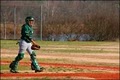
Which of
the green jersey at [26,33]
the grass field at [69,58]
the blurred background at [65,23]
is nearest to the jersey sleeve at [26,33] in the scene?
the green jersey at [26,33]

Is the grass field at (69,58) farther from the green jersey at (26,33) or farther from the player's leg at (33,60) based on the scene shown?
the green jersey at (26,33)

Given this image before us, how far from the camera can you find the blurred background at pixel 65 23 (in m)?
51.5

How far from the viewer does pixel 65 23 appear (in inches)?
2064

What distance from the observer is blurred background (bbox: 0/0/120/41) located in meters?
51.5

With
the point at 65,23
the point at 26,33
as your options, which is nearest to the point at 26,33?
the point at 26,33

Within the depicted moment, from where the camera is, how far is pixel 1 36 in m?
51.6

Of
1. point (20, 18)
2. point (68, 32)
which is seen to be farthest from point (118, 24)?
point (20, 18)

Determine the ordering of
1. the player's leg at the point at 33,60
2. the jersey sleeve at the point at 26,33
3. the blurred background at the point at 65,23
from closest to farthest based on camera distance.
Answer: the jersey sleeve at the point at 26,33 < the player's leg at the point at 33,60 < the blurred background at the point at 65,23

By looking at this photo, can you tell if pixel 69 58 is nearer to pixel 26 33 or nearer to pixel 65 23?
pixel 26 33

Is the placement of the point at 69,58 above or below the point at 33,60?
below

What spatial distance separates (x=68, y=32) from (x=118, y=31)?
5829 millimetres

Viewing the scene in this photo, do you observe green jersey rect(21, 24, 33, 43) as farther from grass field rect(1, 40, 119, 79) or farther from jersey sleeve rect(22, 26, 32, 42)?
grass field rect(1, 40, 119, 79)

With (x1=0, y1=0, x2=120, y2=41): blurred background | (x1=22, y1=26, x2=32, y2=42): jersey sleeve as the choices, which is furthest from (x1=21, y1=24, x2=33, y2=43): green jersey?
(x1=0, y1=0, x2=120, y2=41): blurred background

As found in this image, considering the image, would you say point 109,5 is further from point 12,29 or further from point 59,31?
point 12,29
